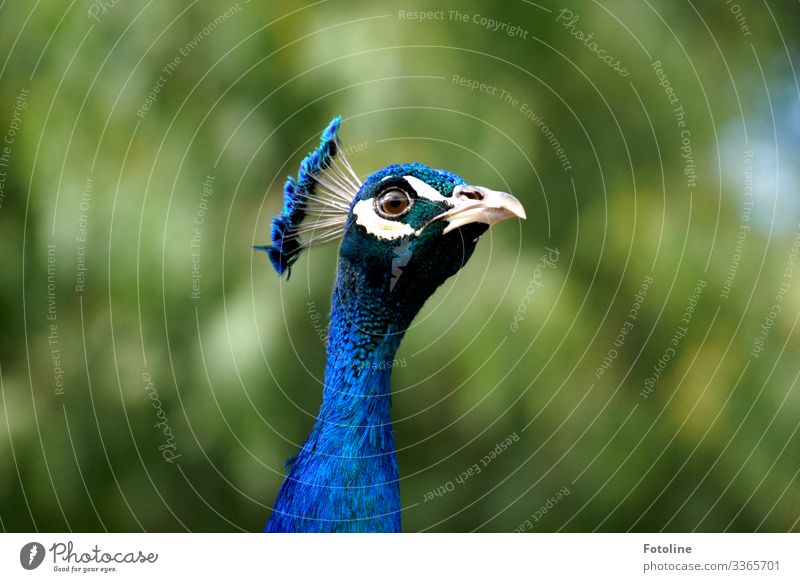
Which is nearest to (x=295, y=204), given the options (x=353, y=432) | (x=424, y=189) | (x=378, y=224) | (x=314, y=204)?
(x=314, y=204)

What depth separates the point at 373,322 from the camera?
2424mm

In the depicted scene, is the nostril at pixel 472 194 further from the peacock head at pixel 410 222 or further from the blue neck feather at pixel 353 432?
the blue neck feather at pixel 353 432

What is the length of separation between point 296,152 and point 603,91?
4.16ft

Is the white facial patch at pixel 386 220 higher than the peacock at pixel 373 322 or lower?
higher

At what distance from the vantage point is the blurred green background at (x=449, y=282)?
3570 mm

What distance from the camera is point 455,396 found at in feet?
11.9

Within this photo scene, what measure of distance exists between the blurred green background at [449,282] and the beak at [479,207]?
116 centimetres

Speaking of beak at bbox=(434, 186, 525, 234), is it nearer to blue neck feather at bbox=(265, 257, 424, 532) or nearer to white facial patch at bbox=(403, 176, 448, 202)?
white facial patch at bbox=(403, 176, 448, 202)

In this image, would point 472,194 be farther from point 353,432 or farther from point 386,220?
point 353,432

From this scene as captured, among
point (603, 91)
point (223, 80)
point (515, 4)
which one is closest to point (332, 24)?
point (223, 80)

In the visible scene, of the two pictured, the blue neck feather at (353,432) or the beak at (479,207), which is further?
the blue neck feather at (353,432)
